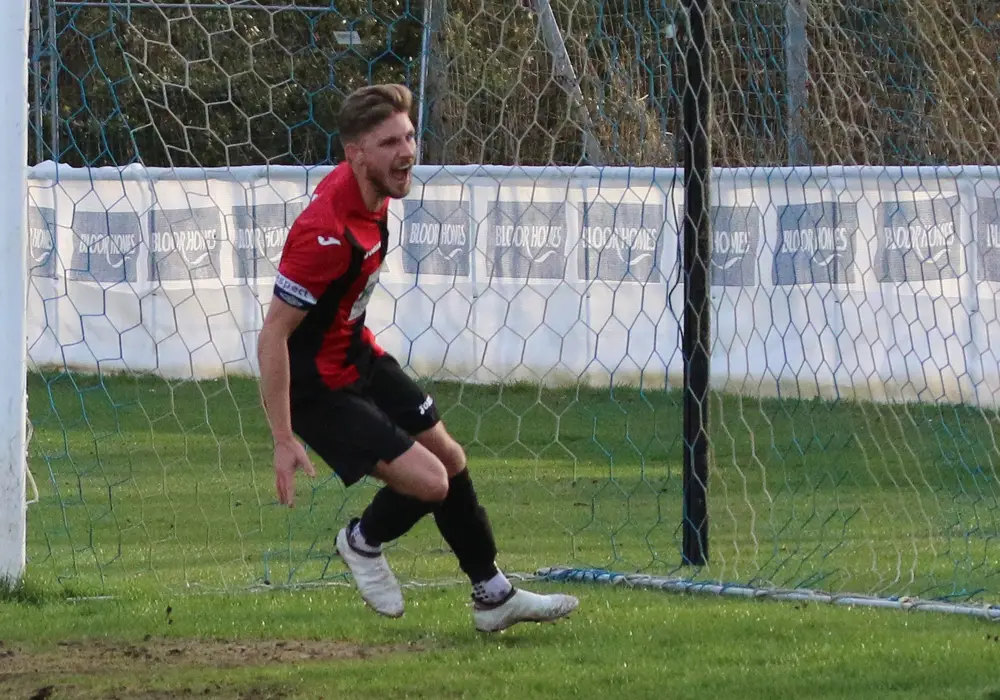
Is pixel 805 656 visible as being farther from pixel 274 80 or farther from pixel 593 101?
pixel 274 80

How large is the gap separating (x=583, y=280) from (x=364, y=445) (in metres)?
9.11

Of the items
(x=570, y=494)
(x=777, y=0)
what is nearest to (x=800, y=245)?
(x=570, y=494)

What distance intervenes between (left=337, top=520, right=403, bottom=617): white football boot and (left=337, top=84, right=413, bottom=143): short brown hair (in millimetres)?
1427

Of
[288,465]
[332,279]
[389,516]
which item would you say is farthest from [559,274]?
[288,465]

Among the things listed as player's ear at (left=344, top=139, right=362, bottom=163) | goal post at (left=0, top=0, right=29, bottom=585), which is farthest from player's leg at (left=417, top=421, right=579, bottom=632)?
goal post at (left=0, top=0, right=29, bottom=585)

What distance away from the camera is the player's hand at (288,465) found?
502cm

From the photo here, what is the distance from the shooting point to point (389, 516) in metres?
5.70

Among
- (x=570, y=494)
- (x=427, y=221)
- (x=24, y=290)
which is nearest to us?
(x=24, y=290)

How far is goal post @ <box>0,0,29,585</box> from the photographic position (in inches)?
250

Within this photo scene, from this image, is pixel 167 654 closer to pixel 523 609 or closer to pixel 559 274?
pixel 523 609

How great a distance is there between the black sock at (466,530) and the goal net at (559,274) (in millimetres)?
1157

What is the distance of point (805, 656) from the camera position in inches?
208

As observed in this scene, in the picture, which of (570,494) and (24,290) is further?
(570,494)

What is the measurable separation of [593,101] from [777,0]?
1082 millimetres
